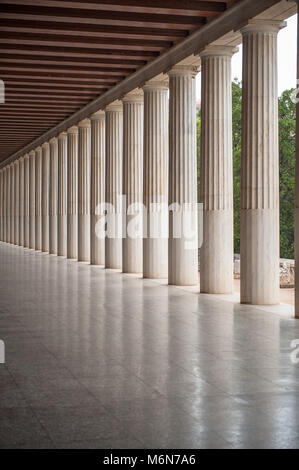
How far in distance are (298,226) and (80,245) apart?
3314cm

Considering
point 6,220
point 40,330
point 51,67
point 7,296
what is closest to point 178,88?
point 51,67

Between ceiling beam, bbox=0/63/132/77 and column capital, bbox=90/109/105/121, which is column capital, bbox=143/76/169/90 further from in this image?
column capital, bbox=90/109/105/121

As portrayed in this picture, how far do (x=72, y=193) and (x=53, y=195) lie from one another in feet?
26.4

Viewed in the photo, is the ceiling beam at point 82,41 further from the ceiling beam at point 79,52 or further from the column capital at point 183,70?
the column capital at point 183,70

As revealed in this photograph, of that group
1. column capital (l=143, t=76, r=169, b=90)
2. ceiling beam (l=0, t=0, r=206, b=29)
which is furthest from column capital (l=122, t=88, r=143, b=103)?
ceiling beam (l=0, t=0, r=206, b=29)

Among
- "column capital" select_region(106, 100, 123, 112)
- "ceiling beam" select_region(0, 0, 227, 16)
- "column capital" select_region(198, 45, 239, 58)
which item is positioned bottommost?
"column capital" select_region(198, 45, 239, 58)

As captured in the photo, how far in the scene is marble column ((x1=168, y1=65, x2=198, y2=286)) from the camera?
109 ft

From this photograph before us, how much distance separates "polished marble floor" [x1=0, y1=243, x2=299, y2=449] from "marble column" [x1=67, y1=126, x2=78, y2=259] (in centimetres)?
3185

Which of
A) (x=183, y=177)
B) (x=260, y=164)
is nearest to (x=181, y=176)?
(x=183, y=177)

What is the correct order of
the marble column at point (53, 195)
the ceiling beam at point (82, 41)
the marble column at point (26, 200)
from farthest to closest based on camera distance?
the marble column at point (26, 200), the marble column at point (53, 195), the ceiling beam at point (82, 41)

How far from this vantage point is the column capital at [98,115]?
47.7 meters

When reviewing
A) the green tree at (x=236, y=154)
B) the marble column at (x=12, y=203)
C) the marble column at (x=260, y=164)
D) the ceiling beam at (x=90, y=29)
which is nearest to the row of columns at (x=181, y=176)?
the marble column at (x=260, y=164)

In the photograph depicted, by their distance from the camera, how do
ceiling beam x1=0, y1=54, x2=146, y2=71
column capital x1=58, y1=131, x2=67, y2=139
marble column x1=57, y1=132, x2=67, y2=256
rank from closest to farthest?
1. ceiling beam x1=0, y1=54, x2=146, y2=71
2. column capital x1=58, y1=131, x2=67, y2=139
3. marble column x1=57, y1=132, x2=67, y2=256

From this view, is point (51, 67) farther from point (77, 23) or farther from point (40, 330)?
point (40, 330)
